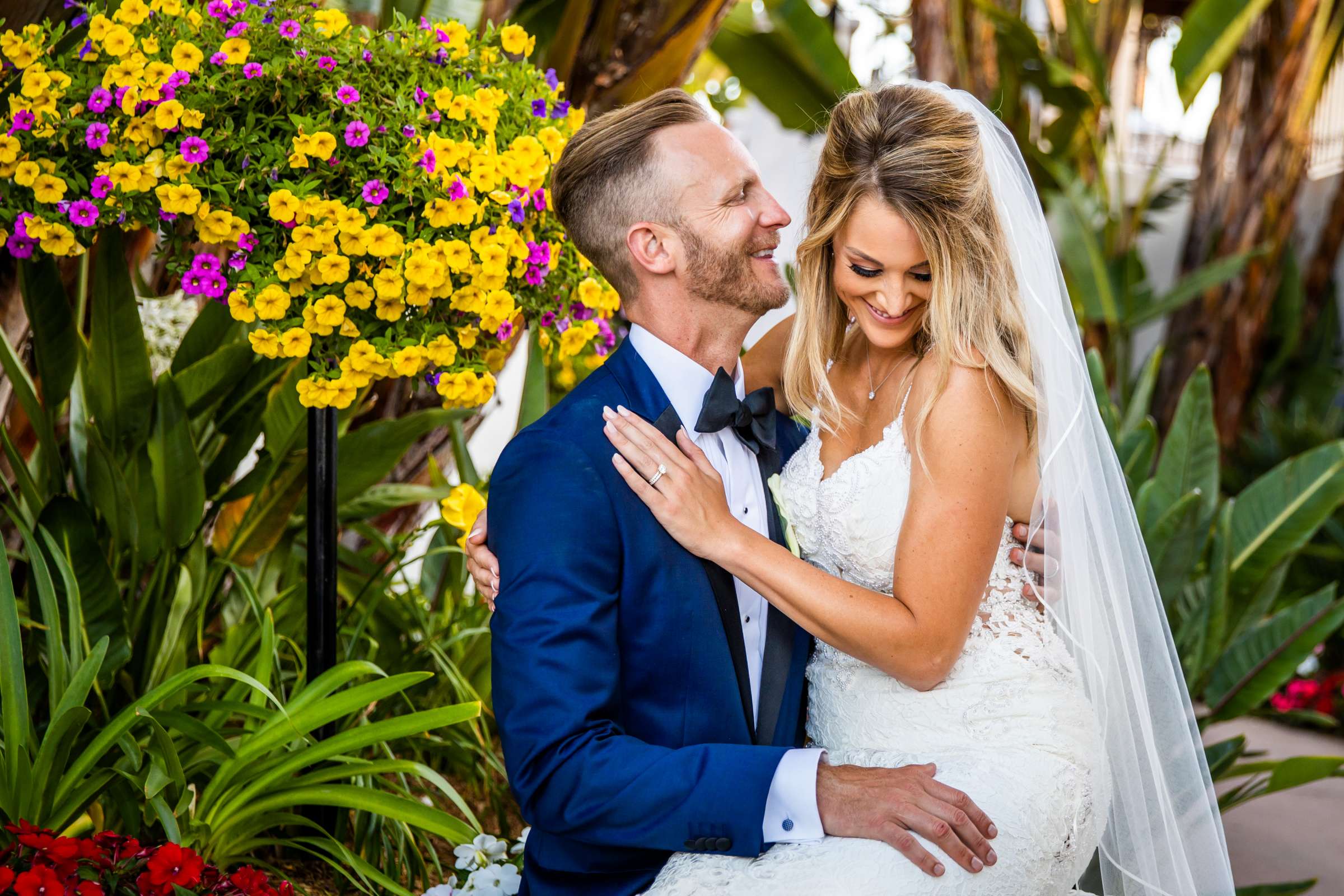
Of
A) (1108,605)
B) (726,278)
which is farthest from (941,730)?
(726,278)

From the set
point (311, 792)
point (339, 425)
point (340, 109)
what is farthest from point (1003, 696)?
point (339, 425)

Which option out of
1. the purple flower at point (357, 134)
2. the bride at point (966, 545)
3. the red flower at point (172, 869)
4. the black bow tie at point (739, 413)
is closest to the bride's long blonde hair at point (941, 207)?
the bride at point (966, 545)

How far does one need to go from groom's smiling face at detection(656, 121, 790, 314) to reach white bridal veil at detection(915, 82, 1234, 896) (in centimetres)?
38

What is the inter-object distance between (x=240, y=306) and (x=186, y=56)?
414 millimetres

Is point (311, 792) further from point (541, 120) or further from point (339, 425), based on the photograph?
point (541, 120)

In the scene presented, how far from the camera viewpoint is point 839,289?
6.77ft

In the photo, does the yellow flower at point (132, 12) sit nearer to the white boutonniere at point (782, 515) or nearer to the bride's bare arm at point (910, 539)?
the bride's bare arm at point (910, 539)

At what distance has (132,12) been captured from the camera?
1.93 metres

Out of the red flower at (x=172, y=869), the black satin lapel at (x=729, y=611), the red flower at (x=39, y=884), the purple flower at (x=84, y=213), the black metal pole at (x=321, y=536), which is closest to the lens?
the red flower at (x=39, y=884)

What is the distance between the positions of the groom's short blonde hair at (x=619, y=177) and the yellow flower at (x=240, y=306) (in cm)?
60

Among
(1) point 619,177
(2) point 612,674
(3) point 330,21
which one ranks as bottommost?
(2) point 612,674

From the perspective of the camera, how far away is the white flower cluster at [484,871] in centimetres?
218

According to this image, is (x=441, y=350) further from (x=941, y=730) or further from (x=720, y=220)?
(x=941, y=730)

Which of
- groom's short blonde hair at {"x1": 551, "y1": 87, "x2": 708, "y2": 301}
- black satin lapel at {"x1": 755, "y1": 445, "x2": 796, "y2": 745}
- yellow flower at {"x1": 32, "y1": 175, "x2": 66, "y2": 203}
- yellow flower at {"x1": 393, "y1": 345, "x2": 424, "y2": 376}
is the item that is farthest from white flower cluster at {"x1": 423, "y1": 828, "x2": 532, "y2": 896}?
yellow flower at {"x1": 32, "y1": 175, "x2": 66, "y2": 203}
